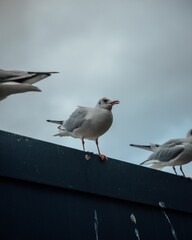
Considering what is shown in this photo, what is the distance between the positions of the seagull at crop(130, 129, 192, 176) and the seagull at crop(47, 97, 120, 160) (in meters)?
1.36

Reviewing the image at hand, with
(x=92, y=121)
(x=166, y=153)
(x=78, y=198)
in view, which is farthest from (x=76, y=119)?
(x=78, y=198)

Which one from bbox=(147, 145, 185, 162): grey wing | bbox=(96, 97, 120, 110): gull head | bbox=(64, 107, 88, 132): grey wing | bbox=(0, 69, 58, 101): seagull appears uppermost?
bbox=(0, 69, 58, 101): seagull

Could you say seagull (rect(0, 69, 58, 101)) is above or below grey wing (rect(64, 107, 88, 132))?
above

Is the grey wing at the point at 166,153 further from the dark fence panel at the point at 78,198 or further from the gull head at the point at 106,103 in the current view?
the dark fence panel at the point at 78,198

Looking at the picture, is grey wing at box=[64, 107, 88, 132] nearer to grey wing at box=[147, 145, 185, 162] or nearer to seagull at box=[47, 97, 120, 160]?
seagull at box=[47, 97, 120, 160]

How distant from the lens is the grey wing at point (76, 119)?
15.7 feet

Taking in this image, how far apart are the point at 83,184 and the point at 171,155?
325 cm

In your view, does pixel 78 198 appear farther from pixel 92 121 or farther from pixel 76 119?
pixel 76 119

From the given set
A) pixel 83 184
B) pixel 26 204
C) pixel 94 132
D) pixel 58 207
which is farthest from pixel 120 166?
pixel 94 132

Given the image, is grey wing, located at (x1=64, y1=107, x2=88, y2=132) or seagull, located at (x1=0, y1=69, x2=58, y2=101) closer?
seagull, located at (x1=0, y1=69, x2=58, y2=101)

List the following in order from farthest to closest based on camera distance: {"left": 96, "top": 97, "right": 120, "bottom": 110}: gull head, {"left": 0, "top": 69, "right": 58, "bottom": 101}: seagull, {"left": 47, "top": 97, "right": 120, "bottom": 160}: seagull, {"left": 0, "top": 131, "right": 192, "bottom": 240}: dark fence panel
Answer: {"left": 96, "top": 97, "right": 120, "bottom": 110}: gull head < {"left": 47, "top": 97, "right": 120, "bottom": 160}: seagull < {"left": 0, "top": 69, "right": 58, "bottom": 101}: seagull < {"left": 0, "top": 131, "right": 192, "bottom": 240}: dark fence panel

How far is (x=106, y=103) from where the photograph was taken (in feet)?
15.7

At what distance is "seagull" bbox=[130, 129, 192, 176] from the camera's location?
5.89 m

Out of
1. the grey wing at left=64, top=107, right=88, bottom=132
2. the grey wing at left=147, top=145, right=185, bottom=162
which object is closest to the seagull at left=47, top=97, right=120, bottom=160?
the grey wing at left=64, top=107, right=88, bottom=132
